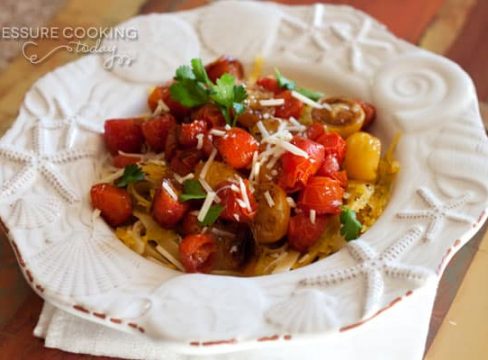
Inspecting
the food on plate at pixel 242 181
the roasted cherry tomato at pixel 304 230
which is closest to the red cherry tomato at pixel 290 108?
the food on plate at pixel 242 181

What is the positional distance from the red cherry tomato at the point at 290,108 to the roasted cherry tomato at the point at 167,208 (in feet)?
Result: 1.40

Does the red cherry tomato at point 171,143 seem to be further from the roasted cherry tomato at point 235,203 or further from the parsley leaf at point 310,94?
the parsley leaf at point 310,94

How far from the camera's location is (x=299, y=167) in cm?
203

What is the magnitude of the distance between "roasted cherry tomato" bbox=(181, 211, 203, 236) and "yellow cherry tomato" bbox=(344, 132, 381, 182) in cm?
48

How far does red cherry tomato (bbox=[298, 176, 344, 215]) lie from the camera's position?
2.02 m

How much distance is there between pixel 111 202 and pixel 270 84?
663mm

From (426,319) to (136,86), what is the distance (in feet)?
4.04

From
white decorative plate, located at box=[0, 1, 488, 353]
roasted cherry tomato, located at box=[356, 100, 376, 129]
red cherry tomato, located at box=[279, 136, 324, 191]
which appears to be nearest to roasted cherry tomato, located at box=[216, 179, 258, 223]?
red cherry tomato, located at box=[279, 136, 324, 191]

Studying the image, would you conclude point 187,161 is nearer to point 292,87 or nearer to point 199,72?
point 199,72

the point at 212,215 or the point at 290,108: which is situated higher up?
the point at 290,108

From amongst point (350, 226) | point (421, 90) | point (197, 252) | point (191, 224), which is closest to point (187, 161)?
point (191, 224)

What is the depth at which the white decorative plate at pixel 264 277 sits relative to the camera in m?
1.74

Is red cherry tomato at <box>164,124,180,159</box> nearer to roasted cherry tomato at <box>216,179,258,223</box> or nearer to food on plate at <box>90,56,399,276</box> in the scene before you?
food on plate at <box>90,56,399,276</box>

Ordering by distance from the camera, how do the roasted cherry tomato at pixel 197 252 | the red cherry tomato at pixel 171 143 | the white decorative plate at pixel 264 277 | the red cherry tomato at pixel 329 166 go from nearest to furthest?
the white decorative plate at pixel 264 277, the roasted cherry tomato at pixel 197 252, the red cherry tomato at pixel 329 166, the red cherry tomato at pixel 171 143
